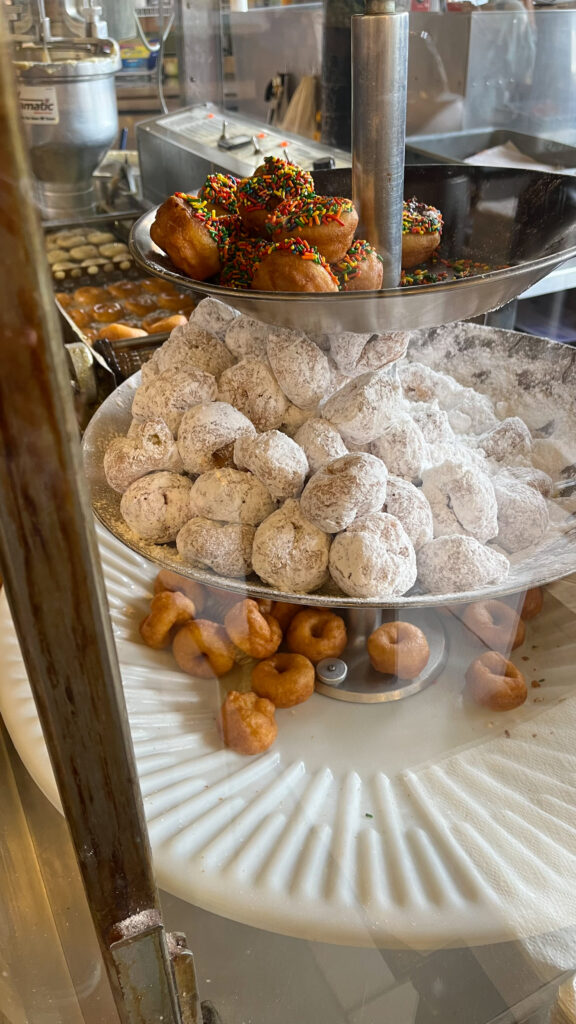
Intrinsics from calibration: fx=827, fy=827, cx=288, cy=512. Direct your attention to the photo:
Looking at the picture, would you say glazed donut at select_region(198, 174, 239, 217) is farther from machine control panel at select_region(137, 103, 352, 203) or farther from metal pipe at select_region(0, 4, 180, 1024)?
metal pipe at select_region(0, 4, 180, 1024)

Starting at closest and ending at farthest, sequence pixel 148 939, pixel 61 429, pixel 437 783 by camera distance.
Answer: pixel 61 429, pixel 148 939, pixel 437 783

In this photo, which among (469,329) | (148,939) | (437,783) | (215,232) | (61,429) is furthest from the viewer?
(469,329)

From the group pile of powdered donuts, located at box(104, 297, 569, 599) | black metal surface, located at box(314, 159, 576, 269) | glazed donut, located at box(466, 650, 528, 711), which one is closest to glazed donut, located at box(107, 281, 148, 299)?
pile of powdered donuts, located at box(104, 297, 569, 599)

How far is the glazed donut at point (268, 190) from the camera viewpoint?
65 centimetres

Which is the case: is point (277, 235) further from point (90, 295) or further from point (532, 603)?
point (90, 295)

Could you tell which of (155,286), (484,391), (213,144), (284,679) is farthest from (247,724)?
(155,286)

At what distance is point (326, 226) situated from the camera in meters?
0.57

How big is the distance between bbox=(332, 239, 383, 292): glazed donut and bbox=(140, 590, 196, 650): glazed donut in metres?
0.29

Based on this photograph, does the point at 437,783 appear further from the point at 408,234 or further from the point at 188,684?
the point at 408,234

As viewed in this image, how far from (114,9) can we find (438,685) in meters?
0.61

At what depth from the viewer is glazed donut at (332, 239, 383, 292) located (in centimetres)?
56

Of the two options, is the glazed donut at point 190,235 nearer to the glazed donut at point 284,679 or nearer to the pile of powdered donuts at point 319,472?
the pile of powdered donuts at point 319,472

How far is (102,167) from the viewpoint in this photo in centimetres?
119

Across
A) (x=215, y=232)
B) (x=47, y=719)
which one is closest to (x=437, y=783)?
(x=47, y=719)
